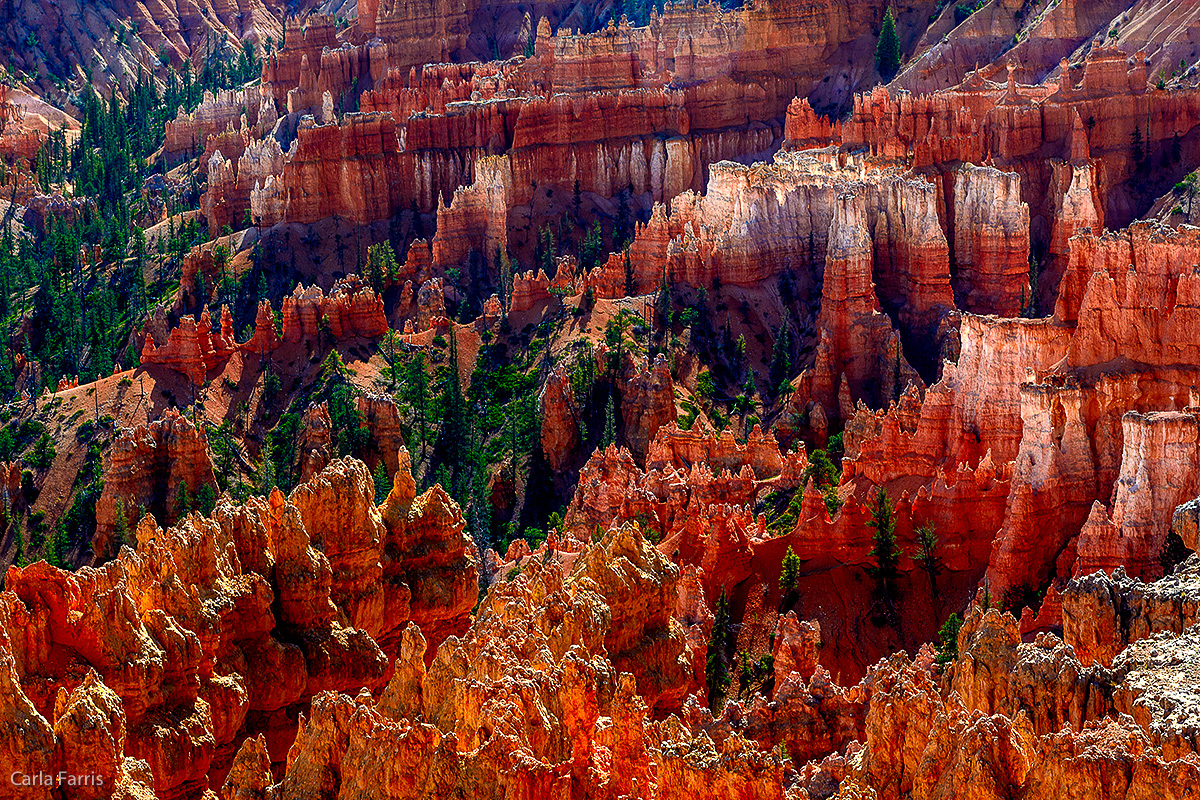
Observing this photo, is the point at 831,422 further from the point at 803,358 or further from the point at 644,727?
the point at 644,727

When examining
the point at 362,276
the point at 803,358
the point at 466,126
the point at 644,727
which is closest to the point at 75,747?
the point at 644,727

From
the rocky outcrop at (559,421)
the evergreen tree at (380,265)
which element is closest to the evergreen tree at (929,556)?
the rocky outcrop at (559,421)

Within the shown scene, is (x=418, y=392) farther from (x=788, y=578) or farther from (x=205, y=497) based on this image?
(x=788, y=578)

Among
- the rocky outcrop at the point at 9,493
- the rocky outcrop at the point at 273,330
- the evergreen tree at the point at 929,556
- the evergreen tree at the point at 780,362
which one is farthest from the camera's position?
the rocky outcrop at the point at 273,330

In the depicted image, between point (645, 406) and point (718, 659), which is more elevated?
point (718, 659)

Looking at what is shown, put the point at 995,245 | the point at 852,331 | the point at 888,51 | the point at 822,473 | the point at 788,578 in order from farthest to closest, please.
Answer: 1. the point at 888,51
2. the point at 995,245
3. the point at 852,331
4. the point at 822,473
5. the point at 788,578

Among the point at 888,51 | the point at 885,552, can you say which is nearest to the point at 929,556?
the point at 885,552

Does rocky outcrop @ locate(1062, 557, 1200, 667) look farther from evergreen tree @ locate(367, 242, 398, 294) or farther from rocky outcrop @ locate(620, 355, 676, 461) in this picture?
evergreen tree @ locate(367, 242, 398, 294)

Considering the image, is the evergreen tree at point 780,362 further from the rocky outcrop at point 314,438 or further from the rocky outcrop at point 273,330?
the rocky outcrop at point 314,438
